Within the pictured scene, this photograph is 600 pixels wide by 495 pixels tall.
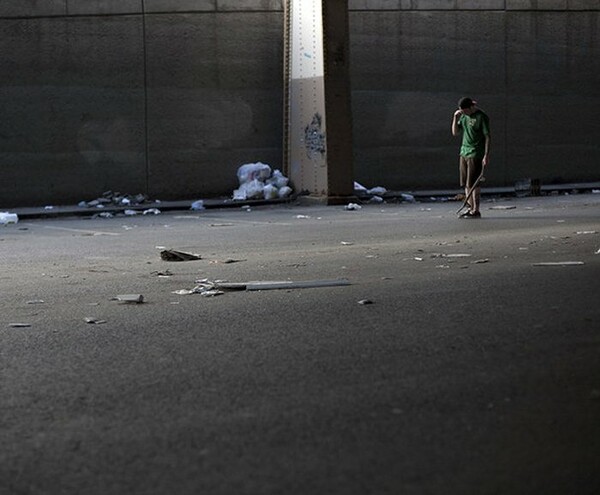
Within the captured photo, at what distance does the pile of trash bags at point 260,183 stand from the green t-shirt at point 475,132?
5.67 metres

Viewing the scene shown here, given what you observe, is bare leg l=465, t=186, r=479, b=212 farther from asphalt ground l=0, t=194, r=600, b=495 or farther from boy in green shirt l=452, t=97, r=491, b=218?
asphalt ground l=0, t=194, r=600, b=495

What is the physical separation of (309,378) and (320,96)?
1634 centimetres

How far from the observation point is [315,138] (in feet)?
69.9

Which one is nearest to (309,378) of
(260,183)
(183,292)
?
(183,292)

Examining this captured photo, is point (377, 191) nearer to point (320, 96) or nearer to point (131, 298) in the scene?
point (320, 96)

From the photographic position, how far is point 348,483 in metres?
3.49

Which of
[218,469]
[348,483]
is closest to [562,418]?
[348,483]

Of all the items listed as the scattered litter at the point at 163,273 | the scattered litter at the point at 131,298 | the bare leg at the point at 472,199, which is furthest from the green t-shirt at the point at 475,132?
the scattered litter at the point at 131,298

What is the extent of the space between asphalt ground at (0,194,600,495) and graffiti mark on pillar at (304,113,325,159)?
35.4ft

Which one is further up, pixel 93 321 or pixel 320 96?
pixel 320 96

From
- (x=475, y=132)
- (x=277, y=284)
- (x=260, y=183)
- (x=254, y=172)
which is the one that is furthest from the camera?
(x=254, y=172)

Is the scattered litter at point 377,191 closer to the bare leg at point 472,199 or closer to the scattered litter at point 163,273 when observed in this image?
the bare leg at point 472,199

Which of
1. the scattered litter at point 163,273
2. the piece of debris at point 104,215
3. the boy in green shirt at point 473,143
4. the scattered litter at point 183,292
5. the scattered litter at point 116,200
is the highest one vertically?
→ the boy in green shirt at point 473,143

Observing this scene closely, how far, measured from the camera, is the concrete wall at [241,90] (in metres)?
21.3
